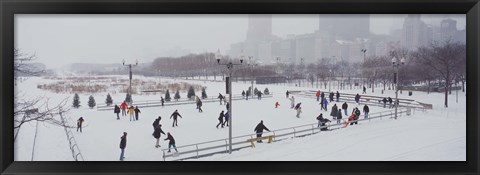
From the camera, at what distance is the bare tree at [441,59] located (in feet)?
21.4

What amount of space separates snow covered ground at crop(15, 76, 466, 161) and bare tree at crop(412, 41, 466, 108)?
529mm

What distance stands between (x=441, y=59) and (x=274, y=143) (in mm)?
4359

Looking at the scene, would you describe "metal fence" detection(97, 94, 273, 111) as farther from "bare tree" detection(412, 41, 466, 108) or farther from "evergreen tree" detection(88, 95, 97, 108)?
"bare tree" detection(412, 41, 466, 108)

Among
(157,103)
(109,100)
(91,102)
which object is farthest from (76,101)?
(157,103)

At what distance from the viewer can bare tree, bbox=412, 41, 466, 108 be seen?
6.52 metres

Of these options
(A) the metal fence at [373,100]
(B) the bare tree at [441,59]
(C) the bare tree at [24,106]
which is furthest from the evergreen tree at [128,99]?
(B) the bare tree at [441,59]

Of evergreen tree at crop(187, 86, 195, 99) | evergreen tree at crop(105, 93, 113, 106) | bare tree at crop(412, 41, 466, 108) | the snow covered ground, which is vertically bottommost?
the snow covered ground

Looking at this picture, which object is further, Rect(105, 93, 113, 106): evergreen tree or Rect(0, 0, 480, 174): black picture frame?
Rect(105, 93, 113, 106): evergreen tree

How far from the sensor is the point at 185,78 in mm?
9875

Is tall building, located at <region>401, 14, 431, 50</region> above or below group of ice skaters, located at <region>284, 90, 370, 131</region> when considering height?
above

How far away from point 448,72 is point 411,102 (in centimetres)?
153

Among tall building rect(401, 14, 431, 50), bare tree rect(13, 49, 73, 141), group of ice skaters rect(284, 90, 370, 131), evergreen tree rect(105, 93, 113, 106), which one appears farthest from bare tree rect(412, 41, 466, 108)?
evergreen tree rect(105, 93, 113, 106)

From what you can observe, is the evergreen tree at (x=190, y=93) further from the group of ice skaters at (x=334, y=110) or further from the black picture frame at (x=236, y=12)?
the black picture frame at (x=236, y=12)

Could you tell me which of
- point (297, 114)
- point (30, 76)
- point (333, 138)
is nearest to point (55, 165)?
point (30, 76)
